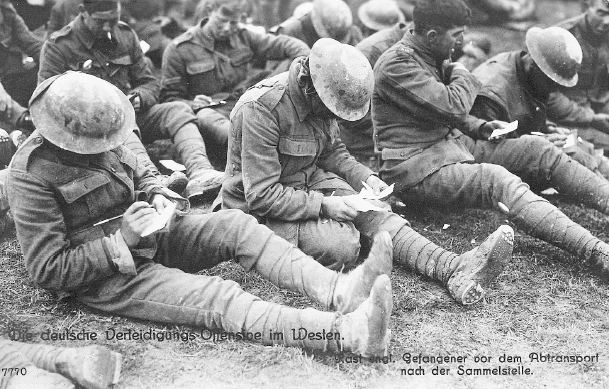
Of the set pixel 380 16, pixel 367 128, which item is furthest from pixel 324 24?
pixel 367 128

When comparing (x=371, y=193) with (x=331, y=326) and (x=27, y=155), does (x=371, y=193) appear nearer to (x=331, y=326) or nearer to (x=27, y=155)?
(x=331, y=326)

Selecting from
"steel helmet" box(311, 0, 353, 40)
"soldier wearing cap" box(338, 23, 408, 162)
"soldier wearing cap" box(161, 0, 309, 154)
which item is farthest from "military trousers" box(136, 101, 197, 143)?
"steel helmet" box(311, 0, 353, 40)

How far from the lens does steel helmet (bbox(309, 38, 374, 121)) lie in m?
3.43

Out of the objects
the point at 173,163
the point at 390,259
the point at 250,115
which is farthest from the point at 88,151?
the point at 173,163

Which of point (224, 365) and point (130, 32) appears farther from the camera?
point (130, 32)

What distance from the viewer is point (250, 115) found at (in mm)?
3609

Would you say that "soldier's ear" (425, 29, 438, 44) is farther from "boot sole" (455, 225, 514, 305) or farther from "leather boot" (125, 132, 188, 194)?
"leather boot" (125, 132, 188, 194)

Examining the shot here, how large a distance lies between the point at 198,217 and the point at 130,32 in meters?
2.96

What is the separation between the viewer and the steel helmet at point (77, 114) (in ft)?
9.53

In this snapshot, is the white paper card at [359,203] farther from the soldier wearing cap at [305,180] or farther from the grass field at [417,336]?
the grass field at [417,336]

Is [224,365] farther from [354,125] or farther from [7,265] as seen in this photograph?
[354,125]

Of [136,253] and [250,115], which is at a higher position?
[250,115]

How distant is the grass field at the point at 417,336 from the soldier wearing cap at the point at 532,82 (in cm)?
127

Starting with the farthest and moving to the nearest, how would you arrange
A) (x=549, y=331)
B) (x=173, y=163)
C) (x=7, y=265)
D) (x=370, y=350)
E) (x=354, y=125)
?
(x=354, y=125) < (x=173, y=163) < (x=7, y=265) < (x=549, y=331) < (x=370, y=350)
